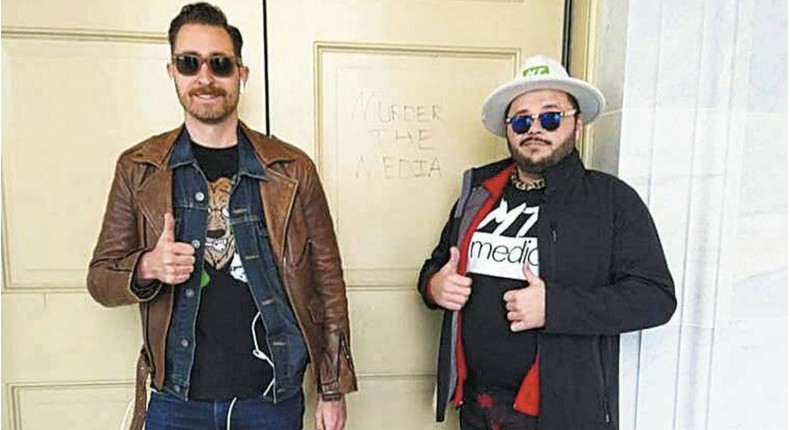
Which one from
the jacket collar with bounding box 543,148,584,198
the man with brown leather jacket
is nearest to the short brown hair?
the man with brown leather jacket

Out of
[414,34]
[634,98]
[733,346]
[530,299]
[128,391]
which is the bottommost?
[128,391]

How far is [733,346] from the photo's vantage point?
1191mm

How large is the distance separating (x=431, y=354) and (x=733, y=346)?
70 centimetres

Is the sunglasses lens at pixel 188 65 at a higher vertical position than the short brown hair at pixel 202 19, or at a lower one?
lower

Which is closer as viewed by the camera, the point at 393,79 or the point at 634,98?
the point at 634,98

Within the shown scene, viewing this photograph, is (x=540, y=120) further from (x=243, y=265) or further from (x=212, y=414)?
(x=212, y=414)

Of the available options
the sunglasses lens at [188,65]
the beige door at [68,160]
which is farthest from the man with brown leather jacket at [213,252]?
the beige door at [68,160]

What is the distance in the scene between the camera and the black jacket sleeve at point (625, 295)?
104 centimetres

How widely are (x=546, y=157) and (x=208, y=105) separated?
27.0 inches

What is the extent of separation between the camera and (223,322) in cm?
113

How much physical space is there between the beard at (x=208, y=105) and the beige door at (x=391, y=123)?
262mm

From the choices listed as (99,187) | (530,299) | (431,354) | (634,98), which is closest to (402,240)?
(431,354)

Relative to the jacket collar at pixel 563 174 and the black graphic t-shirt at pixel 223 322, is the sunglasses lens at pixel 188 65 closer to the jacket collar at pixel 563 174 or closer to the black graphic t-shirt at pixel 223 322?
the black graphic t-shirt at pixel 223 322

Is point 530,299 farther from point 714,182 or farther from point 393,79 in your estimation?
point 393,79
